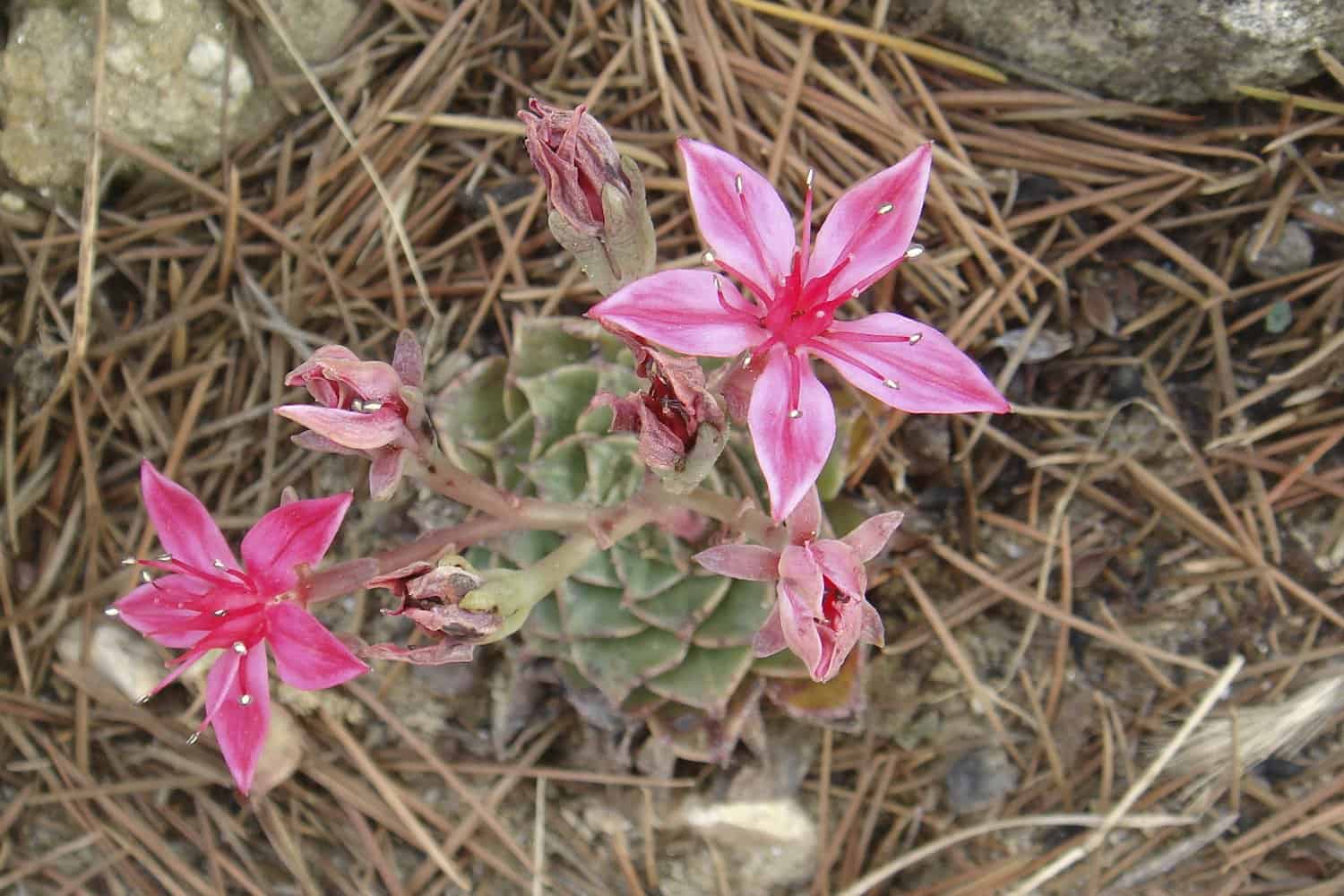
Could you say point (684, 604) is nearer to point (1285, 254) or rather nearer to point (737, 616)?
point (737, 616)

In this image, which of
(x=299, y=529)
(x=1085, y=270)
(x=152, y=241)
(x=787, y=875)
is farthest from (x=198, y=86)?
(x=787, y=875)

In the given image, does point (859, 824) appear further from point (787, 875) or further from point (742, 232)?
point (742, 232)

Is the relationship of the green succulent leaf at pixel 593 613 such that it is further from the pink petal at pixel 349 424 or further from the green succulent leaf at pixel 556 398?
the pink petal at pixel 349 424

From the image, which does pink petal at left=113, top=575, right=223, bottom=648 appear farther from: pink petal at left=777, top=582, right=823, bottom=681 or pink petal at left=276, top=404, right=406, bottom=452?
pink petal at left=777, top=582, right=823, bottom=681

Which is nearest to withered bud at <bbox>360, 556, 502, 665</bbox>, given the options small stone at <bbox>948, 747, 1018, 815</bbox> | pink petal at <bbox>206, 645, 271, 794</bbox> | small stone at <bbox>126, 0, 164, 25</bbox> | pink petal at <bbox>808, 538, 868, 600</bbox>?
pink petal at <bbox>206, 645, 271, 794</bbox>

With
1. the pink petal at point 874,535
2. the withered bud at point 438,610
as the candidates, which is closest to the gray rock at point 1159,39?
the pink petal at point 874,535

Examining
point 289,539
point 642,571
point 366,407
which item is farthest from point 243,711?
point 642,571

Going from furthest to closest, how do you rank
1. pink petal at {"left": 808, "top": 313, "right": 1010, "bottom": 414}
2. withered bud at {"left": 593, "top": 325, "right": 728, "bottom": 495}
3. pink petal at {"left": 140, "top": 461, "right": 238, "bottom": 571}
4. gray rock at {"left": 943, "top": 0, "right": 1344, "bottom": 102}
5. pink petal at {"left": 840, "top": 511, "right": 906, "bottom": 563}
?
gray rock at {"left": 943, "top": 0, "right": 1344, "bottom": 102}
pink petal at {"left": 140, "top": 461, "right": 238, "bottom": 571}
pink petal at {"left": 840, "top": 511, "right": 906, "bottom": 563}
pink petal at {"left": 808, "top": 313, "right": 1010, "bottom": 414}
withered bud at {"left": 593, "top": 325, "right": 728, "bottom": 495}
